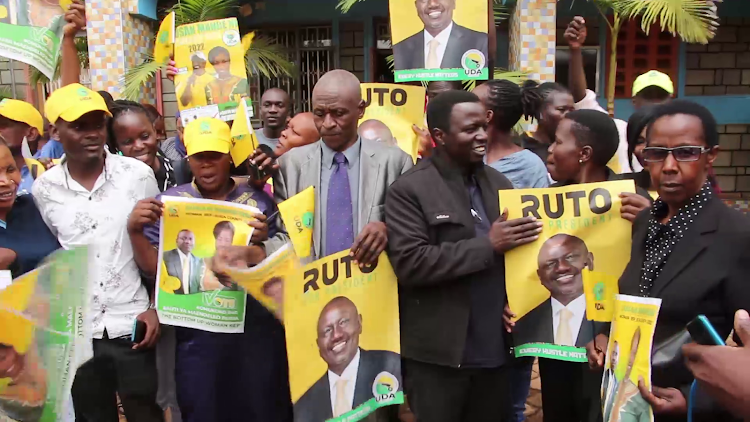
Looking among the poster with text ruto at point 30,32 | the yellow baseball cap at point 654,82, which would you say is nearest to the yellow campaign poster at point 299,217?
the poster with text ruto at point 30,32

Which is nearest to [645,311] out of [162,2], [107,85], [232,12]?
[107,85]

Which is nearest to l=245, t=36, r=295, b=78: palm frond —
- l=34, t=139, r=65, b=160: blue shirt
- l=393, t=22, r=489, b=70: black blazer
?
l=34, t=139, r=65, b=160: blue shirt

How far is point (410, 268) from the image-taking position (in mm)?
2244

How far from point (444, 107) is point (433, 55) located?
937mm

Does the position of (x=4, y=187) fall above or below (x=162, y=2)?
below

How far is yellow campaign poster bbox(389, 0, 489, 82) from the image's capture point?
3203mm

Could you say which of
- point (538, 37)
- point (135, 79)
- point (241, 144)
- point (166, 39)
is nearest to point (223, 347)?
point (241, 144)

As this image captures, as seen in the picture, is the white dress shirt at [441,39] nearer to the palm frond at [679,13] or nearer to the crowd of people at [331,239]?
the crowd of people at [331,239]

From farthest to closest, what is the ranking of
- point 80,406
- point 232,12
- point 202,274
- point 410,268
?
point 232,12, point 80,406, point 202,274, point 410,268

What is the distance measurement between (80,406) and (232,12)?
22.5ft

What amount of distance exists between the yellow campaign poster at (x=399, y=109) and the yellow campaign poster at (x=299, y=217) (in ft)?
3.68

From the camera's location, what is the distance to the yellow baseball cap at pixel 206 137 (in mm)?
2482

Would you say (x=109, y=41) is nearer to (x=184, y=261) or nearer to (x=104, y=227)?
(x=104, y=227)

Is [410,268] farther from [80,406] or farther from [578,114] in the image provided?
[80,406]
